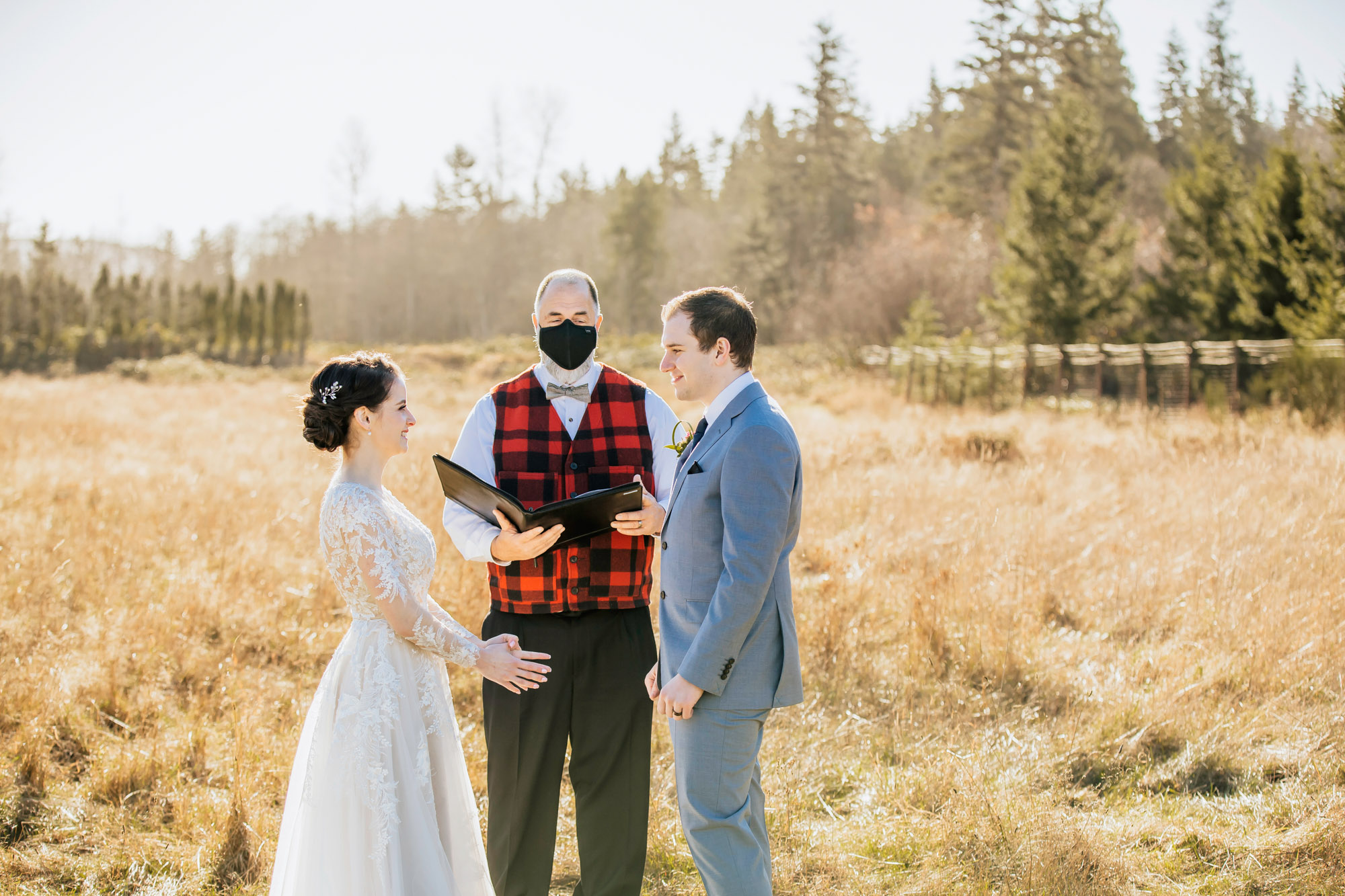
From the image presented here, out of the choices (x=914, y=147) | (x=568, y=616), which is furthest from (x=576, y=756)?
(x=914, y=147)

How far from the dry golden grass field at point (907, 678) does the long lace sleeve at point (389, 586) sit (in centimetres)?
138

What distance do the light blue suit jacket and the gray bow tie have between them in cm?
66

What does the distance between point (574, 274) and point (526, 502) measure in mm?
777

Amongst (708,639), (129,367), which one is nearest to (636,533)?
(708,639)

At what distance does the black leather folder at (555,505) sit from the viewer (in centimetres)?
261

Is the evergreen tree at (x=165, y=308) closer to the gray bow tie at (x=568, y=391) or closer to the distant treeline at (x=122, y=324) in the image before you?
the distant treeline at (x=122, y=324)

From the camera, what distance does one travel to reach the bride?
2.57 meters

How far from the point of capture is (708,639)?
2307mm

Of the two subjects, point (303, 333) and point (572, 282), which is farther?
point (303, 333)

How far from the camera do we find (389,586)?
2641 millimetres

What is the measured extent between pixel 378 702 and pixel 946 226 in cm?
3949

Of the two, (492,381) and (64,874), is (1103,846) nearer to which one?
(64,874)

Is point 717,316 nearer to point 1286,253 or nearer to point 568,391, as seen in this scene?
point 568,391

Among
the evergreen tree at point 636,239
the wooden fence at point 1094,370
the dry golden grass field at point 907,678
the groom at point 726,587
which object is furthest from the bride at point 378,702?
the evergreen tree at point 636,239
